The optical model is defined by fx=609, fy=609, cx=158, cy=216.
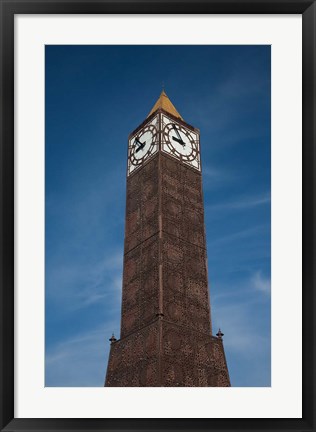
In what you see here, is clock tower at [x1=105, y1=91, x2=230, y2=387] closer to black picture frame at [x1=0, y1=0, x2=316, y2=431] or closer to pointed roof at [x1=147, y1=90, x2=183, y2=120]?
pointed roof at [x1=147, y1=90, x2=183, y2=120]

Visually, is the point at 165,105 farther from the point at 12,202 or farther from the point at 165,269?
the point at 12,202

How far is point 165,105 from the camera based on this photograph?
32938mm

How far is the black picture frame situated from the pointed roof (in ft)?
77.8

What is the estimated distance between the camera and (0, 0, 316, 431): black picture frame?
7.74 metres

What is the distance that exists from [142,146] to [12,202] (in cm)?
2418

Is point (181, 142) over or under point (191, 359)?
over

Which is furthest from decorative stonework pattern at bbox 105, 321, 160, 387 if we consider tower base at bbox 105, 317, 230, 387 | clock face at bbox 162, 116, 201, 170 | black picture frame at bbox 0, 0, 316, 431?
black picture frame at bbox 0, 0, 316, 431

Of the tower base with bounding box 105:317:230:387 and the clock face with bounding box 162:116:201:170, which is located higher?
the clock face with bounding box 162:116:201:170

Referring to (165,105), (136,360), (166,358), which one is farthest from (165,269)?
(165,105)

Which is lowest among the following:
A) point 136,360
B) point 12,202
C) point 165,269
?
point 136,360

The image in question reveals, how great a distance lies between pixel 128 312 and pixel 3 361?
65.4 ft

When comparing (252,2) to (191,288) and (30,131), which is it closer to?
(30,131)

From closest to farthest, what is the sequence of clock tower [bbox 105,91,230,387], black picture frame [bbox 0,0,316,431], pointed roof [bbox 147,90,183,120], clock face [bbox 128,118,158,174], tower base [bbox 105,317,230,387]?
black picture frame [bbox 0,0,316,431]
tower base [bbox 105,317,230,387]
clock tower [bbox 105,91,230,387]
clock face [bbox 128,118,158,174]
pointed roof [bbox 147,90,183,120]

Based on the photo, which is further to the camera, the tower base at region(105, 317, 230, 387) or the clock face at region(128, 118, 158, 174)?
the clock face at region(128, 118, 158, 174)
